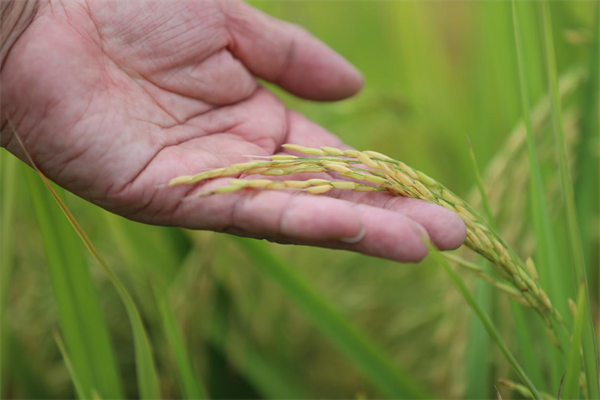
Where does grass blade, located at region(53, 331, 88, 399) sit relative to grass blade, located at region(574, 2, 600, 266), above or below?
below

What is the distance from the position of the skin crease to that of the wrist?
1cm

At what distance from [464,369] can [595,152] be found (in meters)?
0.61

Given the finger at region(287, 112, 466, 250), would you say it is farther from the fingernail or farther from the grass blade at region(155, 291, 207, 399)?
the grass blade at region(155, 291, 207, 399)

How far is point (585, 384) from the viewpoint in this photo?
75 cm

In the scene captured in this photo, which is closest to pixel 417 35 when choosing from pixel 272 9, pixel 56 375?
pixel 272 9

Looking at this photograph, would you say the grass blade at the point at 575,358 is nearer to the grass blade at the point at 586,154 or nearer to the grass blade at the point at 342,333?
the grass blade at the point at 342,333

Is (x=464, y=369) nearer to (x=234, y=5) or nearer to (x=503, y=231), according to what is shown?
(x=503, y=231)

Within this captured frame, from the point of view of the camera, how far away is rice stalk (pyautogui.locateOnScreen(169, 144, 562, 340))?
681 millimetres

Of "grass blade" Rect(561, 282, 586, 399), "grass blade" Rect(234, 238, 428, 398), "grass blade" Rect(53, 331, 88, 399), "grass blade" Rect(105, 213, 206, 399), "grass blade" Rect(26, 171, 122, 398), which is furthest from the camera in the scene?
"grass blade" Rect(105, 213, 206, 399)

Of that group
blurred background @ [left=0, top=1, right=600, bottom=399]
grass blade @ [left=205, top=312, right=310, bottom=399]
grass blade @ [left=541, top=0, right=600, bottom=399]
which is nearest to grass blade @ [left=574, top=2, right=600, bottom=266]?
blurred background @ [left=0, top=1, right=600, bottom=399]

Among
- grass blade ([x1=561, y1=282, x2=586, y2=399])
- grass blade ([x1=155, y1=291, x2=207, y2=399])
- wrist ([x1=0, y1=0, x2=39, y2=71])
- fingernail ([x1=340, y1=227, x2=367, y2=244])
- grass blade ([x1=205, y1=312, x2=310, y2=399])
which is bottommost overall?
grass blade ([x1=205, y1=312, x2=310, y2=399])

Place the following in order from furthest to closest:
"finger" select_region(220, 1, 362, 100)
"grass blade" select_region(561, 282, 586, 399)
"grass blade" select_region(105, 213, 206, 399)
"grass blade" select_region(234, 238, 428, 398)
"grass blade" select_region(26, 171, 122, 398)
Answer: "grass blade" select_region(105, 213, 206, 399)
"finger" select_region(220, 1, 362, 100)
"grass blade" select_region(234, 238, 428, 398)
"grass blade" select_region(26, 171, 122, 398)
"grass blade" select_region(561, 282, 586, 399)

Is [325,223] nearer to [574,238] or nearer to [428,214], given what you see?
[428,214]

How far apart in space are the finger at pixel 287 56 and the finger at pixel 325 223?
513 mm
